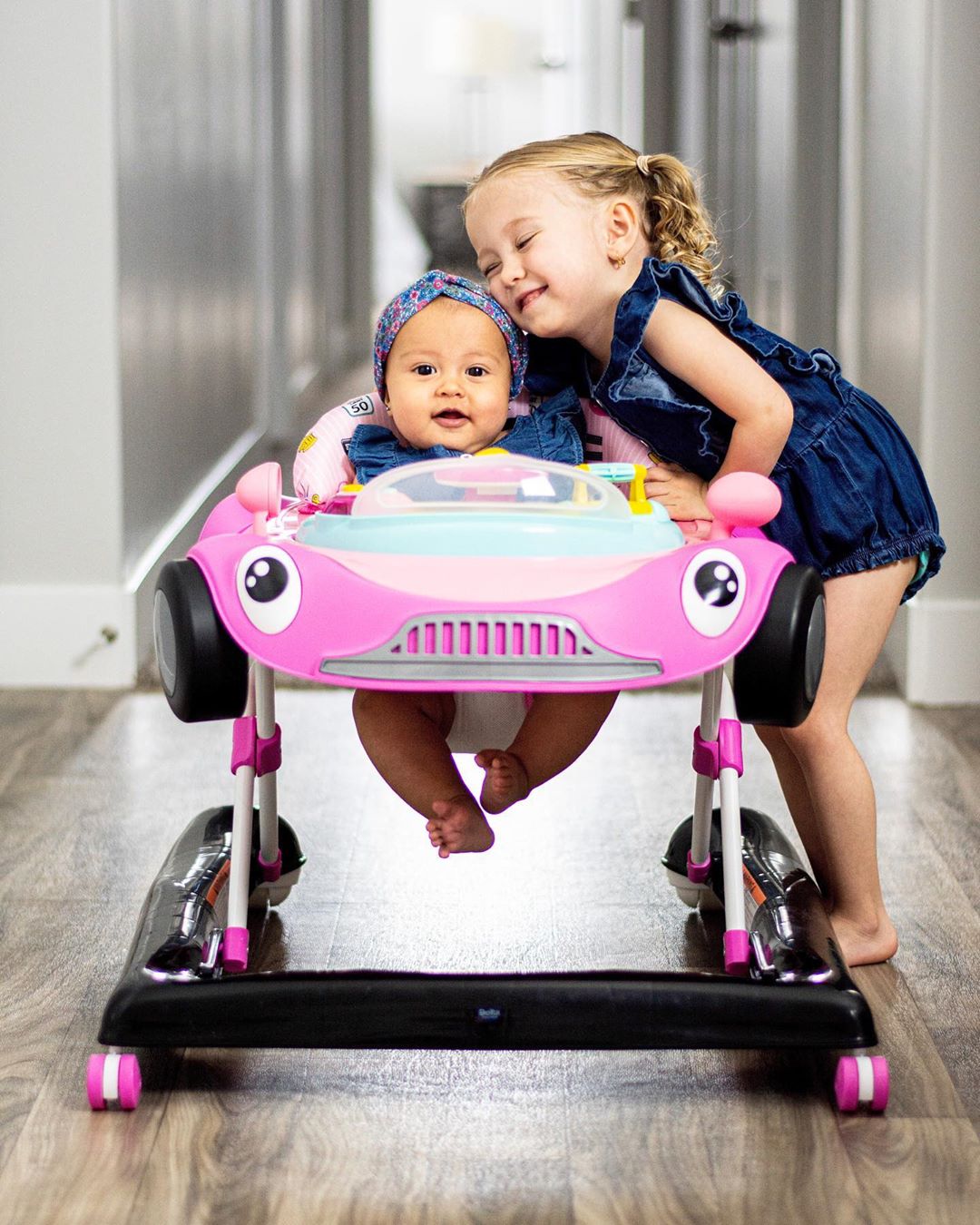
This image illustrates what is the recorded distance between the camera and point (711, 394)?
1327 millimetres

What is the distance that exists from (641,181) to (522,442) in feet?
0.85

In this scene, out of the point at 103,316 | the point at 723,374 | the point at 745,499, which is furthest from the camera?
the point at 103,316

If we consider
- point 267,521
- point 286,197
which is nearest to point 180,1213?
point 267,521

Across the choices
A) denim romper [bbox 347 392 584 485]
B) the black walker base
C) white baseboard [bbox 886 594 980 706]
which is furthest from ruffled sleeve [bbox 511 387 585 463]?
white baseboard [bbox 886 594 980 706]

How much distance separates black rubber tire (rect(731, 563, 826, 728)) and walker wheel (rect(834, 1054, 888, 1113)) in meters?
0.27

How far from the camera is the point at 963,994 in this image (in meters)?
1.46

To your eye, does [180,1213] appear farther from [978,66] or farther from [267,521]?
[978,66]

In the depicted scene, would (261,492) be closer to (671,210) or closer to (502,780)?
(502,780)

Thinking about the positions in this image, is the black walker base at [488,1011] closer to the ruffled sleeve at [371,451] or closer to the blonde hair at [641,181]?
the ruffled sleeve at [371,451]

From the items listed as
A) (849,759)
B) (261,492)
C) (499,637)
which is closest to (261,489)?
(261,492)

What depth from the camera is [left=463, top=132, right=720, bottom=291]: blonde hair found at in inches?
55.5

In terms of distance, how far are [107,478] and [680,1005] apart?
166cm

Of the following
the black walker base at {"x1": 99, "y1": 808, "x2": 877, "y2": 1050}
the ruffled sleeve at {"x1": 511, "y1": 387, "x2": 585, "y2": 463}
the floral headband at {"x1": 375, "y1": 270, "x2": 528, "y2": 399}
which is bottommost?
the black walker base at {"x1": 99, "y1": 808, "x2": 877, "y2": 1050}

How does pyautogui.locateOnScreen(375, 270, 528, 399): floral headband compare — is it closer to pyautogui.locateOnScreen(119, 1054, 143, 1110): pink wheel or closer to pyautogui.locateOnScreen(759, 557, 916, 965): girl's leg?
pyautogui.locateOnScreen(759, 557, 916, 965): girl's leg
